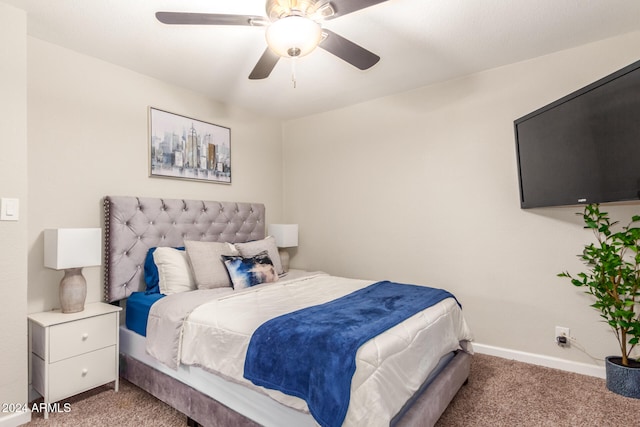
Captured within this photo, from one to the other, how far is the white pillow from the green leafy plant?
2.87 meters

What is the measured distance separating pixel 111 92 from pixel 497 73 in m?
3.33

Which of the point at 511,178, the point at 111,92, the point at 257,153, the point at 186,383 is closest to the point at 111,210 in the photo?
the point at 111,92

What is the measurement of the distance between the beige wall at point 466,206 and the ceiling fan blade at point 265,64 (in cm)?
177

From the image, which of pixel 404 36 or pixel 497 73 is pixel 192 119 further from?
pixel 497 73

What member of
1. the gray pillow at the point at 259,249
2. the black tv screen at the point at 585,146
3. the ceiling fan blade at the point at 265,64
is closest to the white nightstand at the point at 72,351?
the gray pillow at the point at 259,249

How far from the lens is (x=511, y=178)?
290cm

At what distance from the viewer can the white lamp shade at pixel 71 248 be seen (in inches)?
84.7

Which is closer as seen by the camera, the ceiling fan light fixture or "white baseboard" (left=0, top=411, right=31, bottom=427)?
the ceiling fan light fixture

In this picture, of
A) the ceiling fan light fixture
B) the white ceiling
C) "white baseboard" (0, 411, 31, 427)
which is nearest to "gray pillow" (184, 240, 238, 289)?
"white baseboard" (0, 411, 31, 427)

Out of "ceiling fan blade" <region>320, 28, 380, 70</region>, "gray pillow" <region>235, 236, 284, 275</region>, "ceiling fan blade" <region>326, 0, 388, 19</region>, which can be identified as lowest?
"gray pillow" <region>235, 236, 284, 275</region>

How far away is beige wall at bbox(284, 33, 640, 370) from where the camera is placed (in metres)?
2.68

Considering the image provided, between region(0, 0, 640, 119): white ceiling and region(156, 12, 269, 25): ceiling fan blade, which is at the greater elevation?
region(0, 0, 640, 119): white ceiling

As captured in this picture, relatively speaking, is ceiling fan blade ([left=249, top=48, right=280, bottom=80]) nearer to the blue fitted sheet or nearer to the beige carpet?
the blue fitted sheet

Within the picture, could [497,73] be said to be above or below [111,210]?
above
